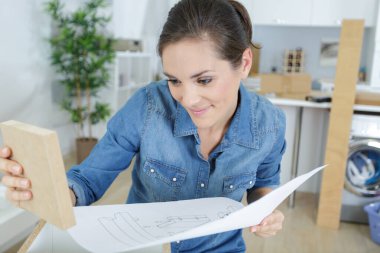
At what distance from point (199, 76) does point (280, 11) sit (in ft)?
14.0

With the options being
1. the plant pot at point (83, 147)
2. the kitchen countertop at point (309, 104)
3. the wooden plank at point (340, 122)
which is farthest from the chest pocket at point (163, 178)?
the plant pot at point (83, 147)

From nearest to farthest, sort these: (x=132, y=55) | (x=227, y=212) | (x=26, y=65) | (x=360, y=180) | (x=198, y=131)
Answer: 1. (x=227, y=212)
2. (x=198, y=131)
3. (x=360, y=180)
4. (x=26, y=65)
5. (x=132, y=55)

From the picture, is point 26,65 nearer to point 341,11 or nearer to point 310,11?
point 310,11

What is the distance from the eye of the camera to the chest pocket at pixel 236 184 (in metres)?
1.12

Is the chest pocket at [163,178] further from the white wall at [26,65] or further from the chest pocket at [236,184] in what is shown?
the white wall at [26,65]

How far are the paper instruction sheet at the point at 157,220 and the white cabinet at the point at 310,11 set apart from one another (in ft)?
14.2

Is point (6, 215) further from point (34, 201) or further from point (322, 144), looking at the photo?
point (322, 144)

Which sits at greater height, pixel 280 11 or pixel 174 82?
pixel 280 11

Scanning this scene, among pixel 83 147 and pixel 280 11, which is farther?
pixel 280 11

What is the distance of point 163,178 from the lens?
1112 millimetres

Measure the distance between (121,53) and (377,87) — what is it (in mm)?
2954

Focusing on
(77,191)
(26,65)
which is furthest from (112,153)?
(26,65)

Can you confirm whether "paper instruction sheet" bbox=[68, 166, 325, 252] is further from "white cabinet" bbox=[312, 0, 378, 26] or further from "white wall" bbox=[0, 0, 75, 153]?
"white cabinet" bbox=[312, 0, 378, 26]

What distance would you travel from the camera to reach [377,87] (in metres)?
4.43
